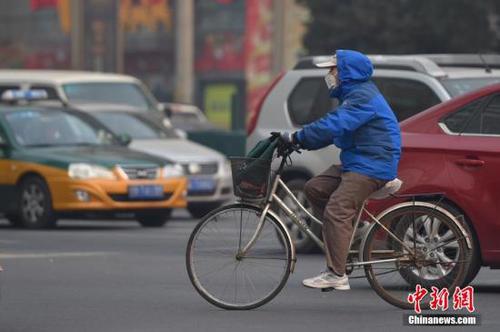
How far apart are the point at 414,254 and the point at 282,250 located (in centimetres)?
85

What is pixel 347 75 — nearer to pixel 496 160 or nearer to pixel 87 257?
pixel 496 160

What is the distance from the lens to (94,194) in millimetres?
18422

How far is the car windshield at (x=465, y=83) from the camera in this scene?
14.6 meters

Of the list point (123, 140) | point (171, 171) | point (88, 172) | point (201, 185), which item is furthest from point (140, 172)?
point (201, 185)

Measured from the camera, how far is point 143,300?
10.9 metres

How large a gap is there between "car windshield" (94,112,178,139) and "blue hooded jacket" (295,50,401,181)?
11.8 metres

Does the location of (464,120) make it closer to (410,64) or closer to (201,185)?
(410,64)

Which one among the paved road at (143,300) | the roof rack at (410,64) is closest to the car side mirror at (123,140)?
the paved road at (143,300)

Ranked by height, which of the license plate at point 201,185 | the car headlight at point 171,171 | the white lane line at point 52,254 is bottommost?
the license plate at point 201,185

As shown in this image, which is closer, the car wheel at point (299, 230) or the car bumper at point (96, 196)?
the car wheel at point (299, 230)

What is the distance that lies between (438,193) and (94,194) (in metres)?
7.91

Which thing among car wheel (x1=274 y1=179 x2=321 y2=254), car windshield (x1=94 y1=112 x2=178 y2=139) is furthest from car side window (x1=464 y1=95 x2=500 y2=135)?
car windshield (x1=94 y1=112 x2=178 y2=139)

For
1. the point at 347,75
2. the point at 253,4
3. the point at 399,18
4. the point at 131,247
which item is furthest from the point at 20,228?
the point at 253,4

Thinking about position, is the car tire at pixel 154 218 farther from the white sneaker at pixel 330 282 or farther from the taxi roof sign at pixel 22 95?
the white sneaker at pixel 330 282
